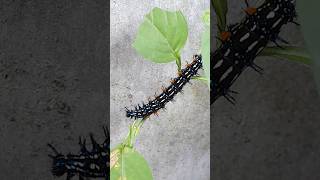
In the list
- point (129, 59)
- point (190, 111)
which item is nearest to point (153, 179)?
point (190, 111)

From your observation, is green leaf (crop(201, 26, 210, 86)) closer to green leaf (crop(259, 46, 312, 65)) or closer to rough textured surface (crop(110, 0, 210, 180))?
rough textured surface (crop(110, 0, 210, 180))

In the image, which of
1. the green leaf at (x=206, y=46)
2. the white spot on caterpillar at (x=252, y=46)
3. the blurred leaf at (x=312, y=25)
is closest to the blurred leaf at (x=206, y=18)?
the green leaf at (x=206, y=46)

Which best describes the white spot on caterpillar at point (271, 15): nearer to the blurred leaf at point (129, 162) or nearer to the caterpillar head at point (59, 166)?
the blurred leaf at point (129, 162)

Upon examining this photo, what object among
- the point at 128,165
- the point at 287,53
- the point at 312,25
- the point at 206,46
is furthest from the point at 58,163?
the point at 312,25

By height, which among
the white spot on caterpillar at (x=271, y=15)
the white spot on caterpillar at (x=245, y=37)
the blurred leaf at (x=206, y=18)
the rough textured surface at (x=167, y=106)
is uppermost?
the white spot on caterpillar at (x=271, y=15)

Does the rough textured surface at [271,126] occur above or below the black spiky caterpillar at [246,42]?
below

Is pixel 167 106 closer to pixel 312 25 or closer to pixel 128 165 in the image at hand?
pixel 128 165

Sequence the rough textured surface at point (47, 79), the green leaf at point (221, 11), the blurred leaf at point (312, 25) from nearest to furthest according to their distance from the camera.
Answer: the blurred leaf at point (312, 25) → the rough textured surface at point (47, 79) → the green leaf at point (221, 11)
